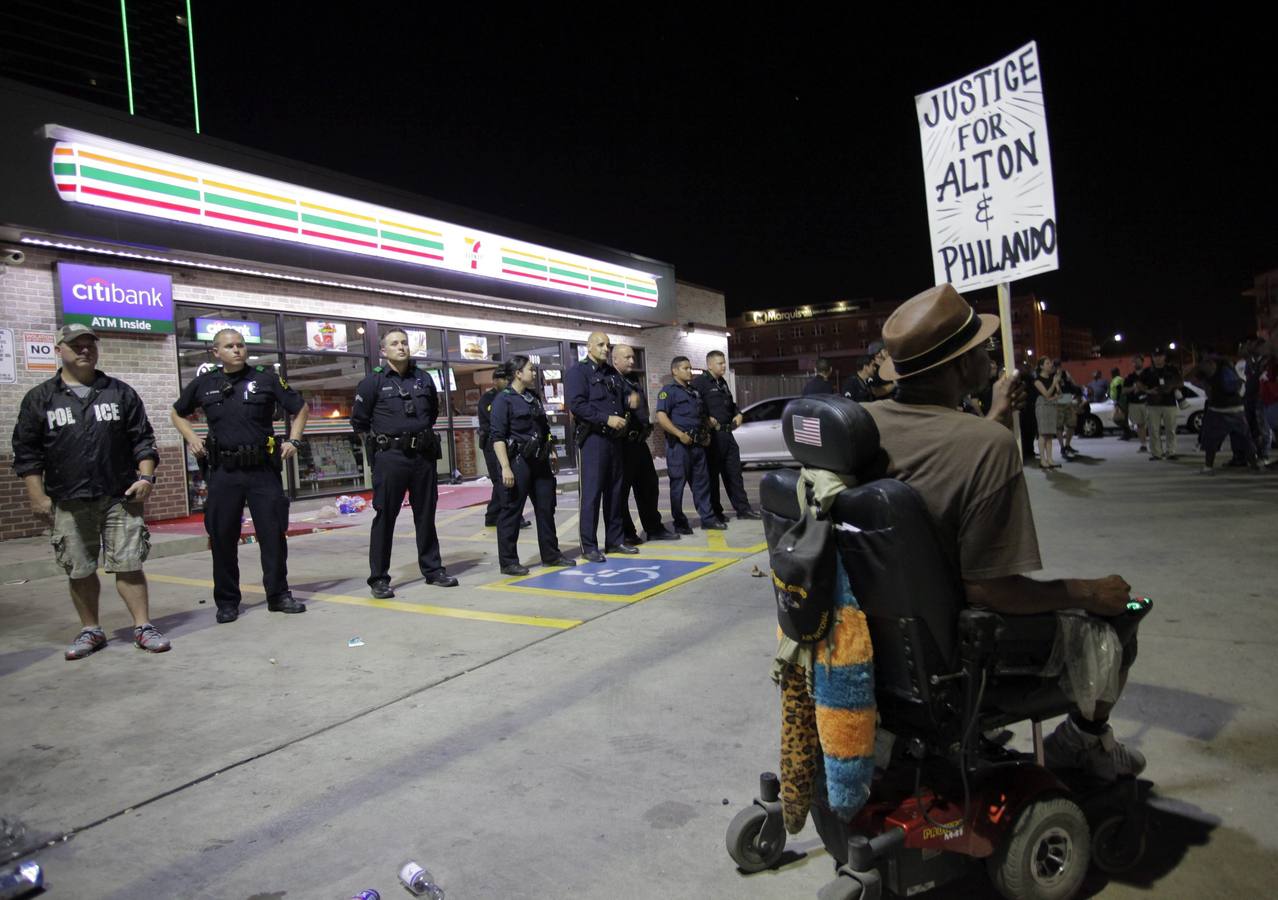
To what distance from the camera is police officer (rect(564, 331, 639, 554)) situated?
6922 mm

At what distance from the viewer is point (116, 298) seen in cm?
1008

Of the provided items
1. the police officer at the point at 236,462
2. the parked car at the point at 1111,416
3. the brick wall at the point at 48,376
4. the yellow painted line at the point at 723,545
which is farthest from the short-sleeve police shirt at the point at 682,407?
the parked car at the point at 1111,416

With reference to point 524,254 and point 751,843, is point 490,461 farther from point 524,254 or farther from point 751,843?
point 524,254

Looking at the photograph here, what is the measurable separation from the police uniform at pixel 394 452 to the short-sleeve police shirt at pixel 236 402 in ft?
2.11

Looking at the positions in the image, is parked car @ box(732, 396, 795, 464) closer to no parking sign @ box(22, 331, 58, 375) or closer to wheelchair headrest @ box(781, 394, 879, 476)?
no parking sign @ box(22, 331, 58, 375)

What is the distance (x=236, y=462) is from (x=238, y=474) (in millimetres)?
104

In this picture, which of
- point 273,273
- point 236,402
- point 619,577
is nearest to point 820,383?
point 619,577

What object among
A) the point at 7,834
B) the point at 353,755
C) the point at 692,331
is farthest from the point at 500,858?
the point at 692,331

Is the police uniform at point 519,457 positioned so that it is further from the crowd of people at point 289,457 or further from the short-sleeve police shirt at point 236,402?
the short-sleeve police shirt at point 236,402

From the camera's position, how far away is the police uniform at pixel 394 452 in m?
5.96

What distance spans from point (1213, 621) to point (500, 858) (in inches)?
155

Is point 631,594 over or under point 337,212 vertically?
under

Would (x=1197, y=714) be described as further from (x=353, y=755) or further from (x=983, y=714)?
(x=353, y=755)

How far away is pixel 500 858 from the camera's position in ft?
7.46
